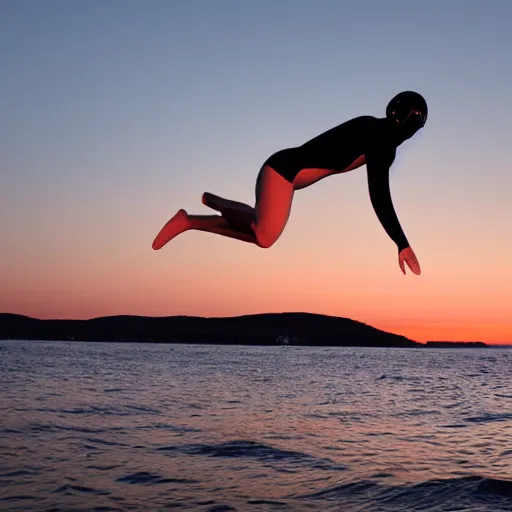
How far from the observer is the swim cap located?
5.41 meters

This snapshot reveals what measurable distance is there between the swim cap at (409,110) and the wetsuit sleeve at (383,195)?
1.60ft

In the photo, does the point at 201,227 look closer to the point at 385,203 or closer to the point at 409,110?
the point at 385,203

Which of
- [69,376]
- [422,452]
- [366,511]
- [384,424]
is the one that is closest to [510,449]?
[422,452]

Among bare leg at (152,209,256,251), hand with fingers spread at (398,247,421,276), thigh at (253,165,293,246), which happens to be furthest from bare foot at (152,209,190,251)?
hand with fingers spread at (398,247,421,276)

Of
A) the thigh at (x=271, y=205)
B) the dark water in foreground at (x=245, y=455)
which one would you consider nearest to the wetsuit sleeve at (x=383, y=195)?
the thigh at (x=271, y=205)

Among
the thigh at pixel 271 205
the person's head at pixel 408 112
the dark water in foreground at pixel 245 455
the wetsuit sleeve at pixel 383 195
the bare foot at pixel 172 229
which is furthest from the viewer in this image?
the dark water in foreground at pixel 245 455

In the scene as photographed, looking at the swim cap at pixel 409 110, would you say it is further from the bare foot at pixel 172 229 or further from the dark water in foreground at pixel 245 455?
the dark water in foreground at pixel 245 455

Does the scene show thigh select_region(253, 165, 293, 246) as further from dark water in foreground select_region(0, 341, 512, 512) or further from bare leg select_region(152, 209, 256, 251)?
dark water in foreground select_region(0, 341, 512, 512)

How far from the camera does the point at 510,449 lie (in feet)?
54.5

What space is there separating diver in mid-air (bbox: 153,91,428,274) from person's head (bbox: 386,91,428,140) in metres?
0.19

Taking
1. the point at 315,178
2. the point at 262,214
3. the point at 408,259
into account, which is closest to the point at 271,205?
the point at 262,214

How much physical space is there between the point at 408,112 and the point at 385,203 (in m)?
0.95

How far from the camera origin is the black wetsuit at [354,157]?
595 centimetres

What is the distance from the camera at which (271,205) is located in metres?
5.93
